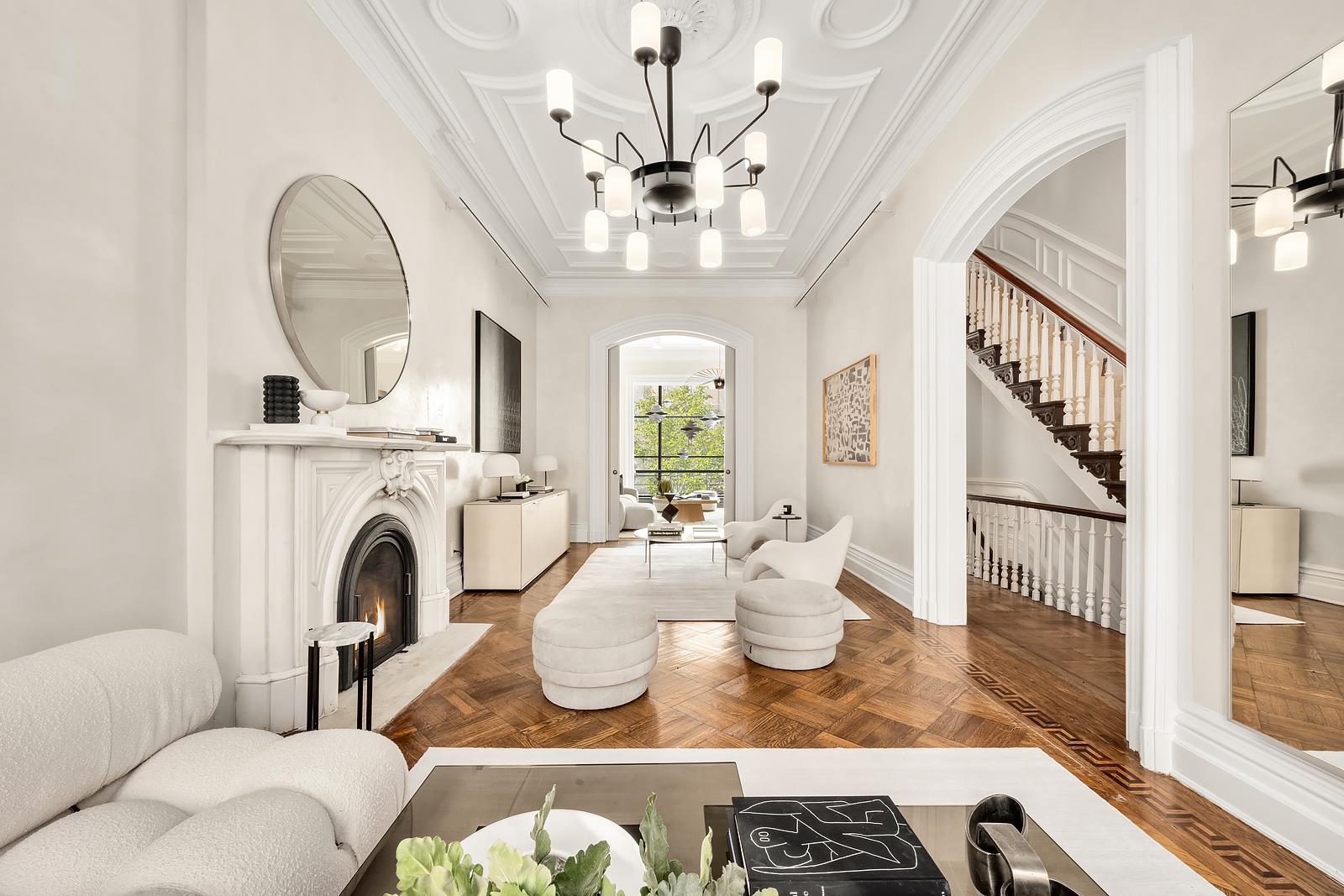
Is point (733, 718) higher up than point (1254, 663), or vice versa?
point (1254, 663)

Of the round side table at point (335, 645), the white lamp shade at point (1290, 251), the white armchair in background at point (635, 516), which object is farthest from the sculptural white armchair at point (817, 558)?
the white armchair in background at point (635, 516)

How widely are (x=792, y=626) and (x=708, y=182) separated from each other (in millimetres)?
2272

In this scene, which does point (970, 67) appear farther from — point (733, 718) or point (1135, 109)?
point (733, 718)

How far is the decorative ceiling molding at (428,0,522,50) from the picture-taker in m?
2.91

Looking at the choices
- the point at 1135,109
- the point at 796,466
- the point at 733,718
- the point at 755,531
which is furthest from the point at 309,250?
the point at 796,466

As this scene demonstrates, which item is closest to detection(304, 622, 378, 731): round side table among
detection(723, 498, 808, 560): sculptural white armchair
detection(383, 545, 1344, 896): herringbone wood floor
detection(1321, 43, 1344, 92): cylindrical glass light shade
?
detection(383, 545, 1344, 896): herringbone wood floor

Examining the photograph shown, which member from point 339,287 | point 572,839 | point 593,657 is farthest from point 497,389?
point 572,839

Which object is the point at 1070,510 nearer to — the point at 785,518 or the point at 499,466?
the point at 785,518

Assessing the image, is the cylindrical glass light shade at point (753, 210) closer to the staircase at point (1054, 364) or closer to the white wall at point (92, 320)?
the white wall at point (92, 320)

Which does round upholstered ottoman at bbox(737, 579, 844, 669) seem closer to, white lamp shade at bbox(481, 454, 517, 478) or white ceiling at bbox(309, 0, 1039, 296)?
white lamp shade at bbox(481, 454, 517, 478)

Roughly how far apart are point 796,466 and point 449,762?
19.5 feet

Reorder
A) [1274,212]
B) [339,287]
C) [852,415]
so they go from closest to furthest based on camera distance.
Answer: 1. [1274,212]
2. [339,287]
3. [852,415]

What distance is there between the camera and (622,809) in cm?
133

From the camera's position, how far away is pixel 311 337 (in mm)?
2711
